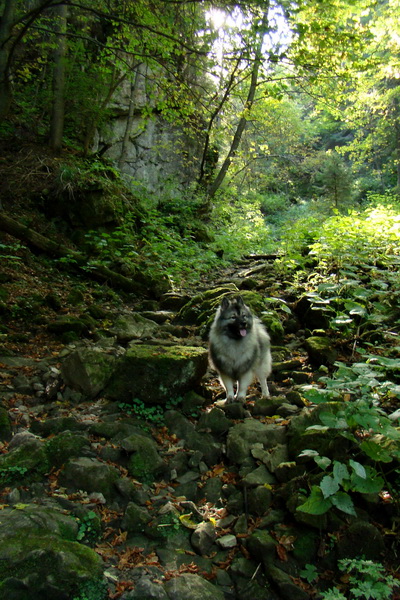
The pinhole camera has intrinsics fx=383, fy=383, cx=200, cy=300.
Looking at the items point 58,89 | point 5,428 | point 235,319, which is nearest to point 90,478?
point 5,428

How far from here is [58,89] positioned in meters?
9.27

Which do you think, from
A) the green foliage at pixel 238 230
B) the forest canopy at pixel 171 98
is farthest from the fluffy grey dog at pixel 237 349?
the green foliage at pixel 238 230

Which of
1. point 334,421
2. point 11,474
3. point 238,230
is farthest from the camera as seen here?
point 238,230

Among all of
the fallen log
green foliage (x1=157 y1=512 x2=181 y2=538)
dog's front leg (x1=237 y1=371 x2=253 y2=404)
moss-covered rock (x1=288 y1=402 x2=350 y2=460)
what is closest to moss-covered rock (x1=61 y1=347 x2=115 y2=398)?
dog's front leg (x1=237 y1=371 x2=253 y2=404)

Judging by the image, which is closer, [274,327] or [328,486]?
[328,486]

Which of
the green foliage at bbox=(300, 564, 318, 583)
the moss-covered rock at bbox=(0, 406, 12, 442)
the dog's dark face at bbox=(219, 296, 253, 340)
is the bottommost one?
the green foliage at bbox=(300, 564, 318, 583)

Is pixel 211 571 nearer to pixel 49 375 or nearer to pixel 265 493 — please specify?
pixel 265 493

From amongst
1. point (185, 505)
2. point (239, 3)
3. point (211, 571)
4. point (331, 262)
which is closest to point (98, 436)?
point (185, 505)

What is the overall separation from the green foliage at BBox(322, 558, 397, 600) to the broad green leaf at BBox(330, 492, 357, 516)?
0.28m

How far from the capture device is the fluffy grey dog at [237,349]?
441 cm

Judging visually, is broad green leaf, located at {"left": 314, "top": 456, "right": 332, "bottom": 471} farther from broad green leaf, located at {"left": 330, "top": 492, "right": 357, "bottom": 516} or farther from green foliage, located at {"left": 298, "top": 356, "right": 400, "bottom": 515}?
broad green leaf, located at {"left": 330, "top": 492, "right": 357, "bottom": 516}

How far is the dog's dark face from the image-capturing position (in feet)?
14.4

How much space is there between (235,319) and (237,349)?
353mm

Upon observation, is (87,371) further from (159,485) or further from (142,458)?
(159,485)
